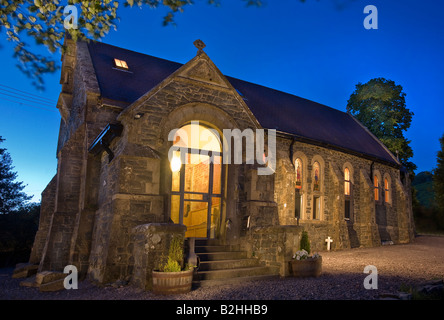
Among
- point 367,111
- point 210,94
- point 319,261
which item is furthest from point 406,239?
point 210,94

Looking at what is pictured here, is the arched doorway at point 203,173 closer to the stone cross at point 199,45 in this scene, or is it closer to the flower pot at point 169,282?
the stone cross at point 199,45

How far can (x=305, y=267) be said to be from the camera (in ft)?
29.9

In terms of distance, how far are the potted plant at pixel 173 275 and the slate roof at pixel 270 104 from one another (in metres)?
6.65

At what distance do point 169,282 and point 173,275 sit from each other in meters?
0.15

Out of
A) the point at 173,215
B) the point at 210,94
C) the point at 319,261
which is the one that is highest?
the point at 210,94

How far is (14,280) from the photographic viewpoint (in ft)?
35.4

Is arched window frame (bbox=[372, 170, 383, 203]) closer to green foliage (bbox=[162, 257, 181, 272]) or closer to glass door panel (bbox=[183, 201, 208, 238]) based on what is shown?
glass door panel (bbox=[183, 201, 208, 238])

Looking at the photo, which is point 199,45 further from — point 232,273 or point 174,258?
point 232,273

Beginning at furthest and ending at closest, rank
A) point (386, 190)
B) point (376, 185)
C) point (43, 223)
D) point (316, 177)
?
point (386, 190) → point (376, 185) → point (316, 177) → point (43, 223)

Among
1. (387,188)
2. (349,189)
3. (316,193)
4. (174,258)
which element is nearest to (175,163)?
(174,258)

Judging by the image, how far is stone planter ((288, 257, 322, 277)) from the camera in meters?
9.10
